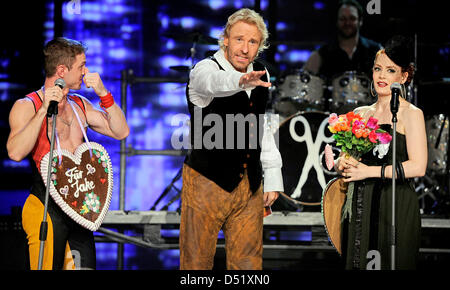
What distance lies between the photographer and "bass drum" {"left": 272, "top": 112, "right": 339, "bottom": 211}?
5.97 metres

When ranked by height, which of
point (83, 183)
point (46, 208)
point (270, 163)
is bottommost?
point (46, 208)

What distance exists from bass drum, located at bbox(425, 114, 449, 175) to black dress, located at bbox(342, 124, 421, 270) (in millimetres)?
2983

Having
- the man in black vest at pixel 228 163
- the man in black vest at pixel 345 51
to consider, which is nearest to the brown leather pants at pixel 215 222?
the man in black vest at pixel 228 163

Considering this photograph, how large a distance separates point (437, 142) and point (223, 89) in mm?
4004

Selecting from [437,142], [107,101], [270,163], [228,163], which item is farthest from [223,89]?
[437,142]

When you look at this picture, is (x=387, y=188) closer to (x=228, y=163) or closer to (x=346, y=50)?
(x=228, y=163)

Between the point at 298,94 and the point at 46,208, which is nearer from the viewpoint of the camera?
the point at 46,208

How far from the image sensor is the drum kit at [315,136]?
5988 millimetres

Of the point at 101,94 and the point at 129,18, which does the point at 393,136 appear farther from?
the point at 129,18

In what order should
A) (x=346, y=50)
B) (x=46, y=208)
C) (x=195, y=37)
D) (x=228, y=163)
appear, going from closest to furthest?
(x=46, y=208), (x=228, y=163), (x=195, y=37), (x=346, y=50)

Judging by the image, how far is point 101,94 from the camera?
11.3ft

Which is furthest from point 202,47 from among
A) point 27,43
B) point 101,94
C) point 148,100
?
point 101,94

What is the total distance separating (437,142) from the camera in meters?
6.34
